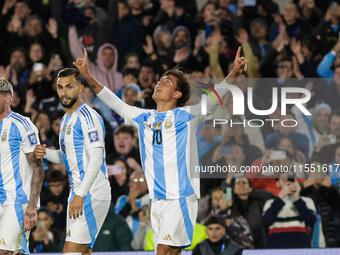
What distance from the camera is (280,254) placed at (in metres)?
7.59

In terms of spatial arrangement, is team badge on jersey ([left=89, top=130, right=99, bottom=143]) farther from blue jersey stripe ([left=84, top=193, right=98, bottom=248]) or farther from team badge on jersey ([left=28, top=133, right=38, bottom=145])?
team badge on jersey ([left=28, top=133, right=38, bottom=145])

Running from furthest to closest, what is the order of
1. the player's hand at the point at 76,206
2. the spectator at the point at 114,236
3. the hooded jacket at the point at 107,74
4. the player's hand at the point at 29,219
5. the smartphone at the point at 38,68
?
1. the smartphone at the point at 38,68
2. the hooded jacket at the point at 107,74
3. the spectator at the point at 114,236
4. the player's hand at the point at 29,219
5. the player's hand at the point at 76,206

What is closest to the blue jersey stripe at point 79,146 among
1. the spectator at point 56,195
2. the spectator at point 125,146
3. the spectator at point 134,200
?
the spectator at point 134,200

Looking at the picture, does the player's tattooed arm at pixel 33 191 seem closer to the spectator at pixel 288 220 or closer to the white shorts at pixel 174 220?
the white shorts at pixel 174 220

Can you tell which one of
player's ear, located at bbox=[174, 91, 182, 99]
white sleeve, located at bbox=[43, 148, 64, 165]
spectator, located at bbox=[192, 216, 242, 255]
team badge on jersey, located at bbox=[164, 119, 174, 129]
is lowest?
spectator, located at bbox=[192, 216, 242, 255]

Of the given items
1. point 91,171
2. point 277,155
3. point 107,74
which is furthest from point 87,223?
point 107,74

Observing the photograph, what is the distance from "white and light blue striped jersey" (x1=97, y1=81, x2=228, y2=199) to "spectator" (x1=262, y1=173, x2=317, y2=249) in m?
2.71

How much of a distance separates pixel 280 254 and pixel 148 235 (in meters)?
1.54

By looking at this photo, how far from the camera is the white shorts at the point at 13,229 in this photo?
5762 millimetres

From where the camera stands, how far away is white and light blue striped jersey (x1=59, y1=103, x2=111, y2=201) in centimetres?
570

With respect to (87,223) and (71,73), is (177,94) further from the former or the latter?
(87,223)

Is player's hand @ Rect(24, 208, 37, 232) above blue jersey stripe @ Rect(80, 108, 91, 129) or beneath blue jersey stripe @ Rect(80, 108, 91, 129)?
beneath

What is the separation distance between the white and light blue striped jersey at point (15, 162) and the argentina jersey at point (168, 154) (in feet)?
3.32

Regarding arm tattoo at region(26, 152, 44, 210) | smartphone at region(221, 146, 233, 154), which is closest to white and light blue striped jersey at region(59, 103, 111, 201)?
arm tattoo at region(26, 152, 44, 210)
